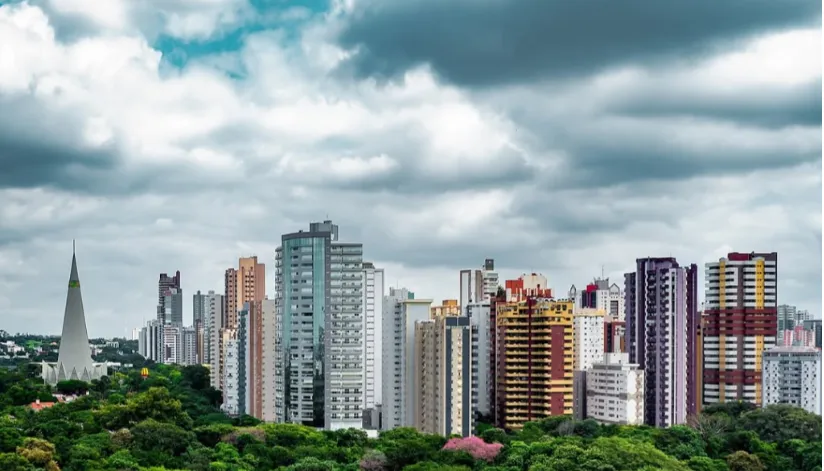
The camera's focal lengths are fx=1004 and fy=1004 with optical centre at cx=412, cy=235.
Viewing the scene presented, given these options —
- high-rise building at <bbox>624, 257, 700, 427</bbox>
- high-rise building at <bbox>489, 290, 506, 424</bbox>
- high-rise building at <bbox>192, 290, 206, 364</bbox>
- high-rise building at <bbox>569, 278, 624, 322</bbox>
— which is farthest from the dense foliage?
high-rise building at <bbox>192, 290, 206, 364</bbox>

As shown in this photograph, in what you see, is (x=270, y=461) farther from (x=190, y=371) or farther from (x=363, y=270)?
(x=190, y=371)

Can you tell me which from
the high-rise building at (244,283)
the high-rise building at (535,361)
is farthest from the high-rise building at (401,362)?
the high-rise building at (244,283)

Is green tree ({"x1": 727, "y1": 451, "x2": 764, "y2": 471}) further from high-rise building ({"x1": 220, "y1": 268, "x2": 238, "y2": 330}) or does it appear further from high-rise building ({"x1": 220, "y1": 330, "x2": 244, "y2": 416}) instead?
high-rise building ({"x1": 220, "y1": 268, "x2": 238, "y2": 330})

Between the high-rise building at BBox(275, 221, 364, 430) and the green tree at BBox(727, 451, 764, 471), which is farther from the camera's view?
the high-rise building at BBox(275, 221, 364, 430)

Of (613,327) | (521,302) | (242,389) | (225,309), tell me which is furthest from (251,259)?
(521,302)

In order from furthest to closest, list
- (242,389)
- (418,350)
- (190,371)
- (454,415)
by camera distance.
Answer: (190,371) → (242,389) → (418,350) → (454,415)
